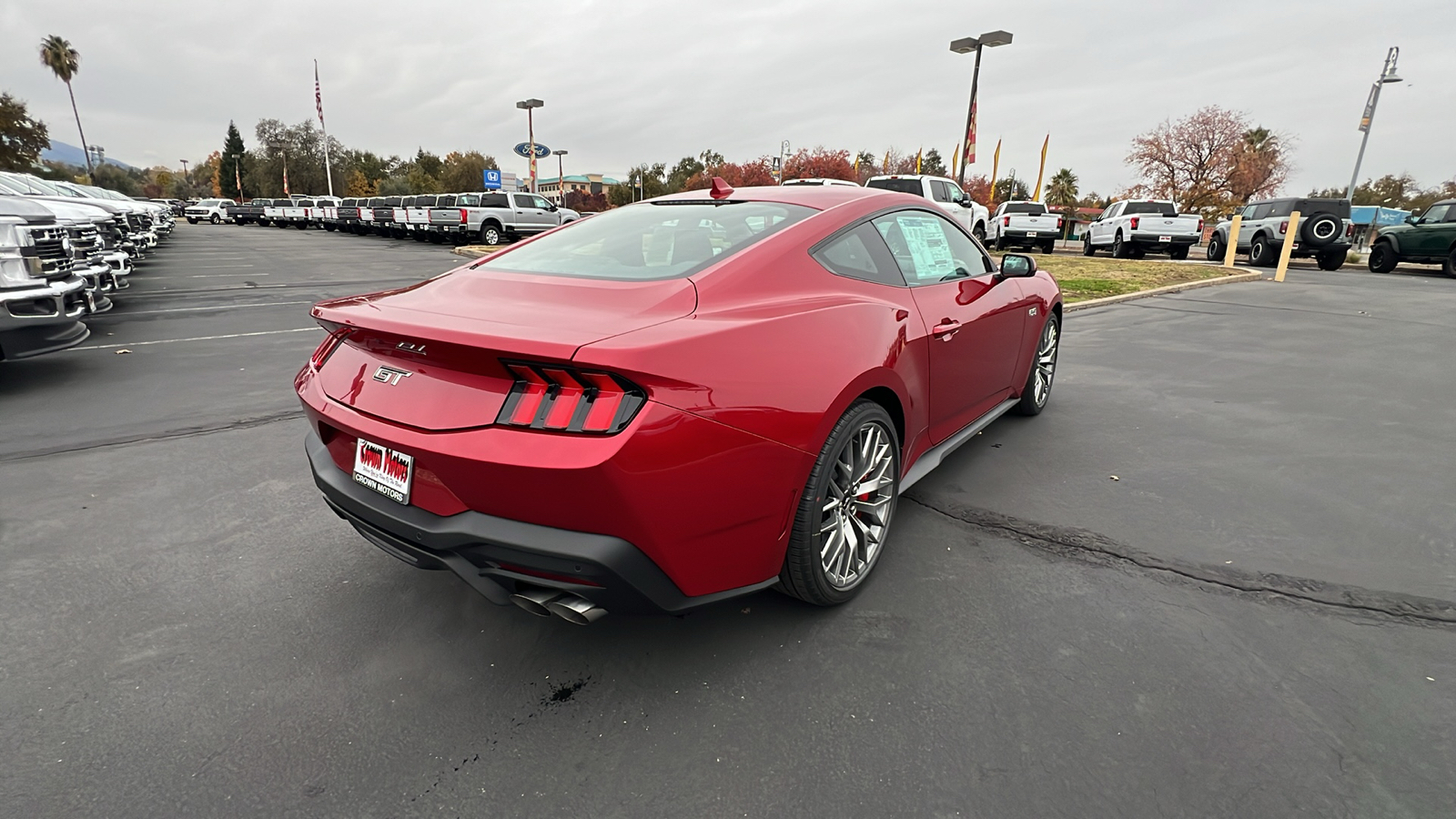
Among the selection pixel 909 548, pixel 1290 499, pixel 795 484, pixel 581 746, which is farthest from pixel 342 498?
pixel 1290 499

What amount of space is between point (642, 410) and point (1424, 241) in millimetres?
22676

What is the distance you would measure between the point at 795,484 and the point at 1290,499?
301 cm

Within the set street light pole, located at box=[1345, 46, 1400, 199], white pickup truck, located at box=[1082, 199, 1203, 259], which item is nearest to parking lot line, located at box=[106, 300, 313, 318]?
white pickup truck, located at box=[1082, 199, 1203, 259]

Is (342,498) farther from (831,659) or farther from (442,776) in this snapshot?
(831,659)

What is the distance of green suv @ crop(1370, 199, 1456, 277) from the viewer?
1633 cm

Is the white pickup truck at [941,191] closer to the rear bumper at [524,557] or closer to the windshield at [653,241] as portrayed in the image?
the windshield at [653,241]

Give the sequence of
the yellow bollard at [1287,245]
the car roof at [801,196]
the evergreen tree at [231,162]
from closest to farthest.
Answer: the car roof at [801,196] → the yellow bollard at [1287,245] → the evergreen tree at [231,162]

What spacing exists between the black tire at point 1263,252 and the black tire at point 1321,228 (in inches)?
30.0

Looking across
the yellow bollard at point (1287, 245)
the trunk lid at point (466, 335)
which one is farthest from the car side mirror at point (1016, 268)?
the yellow bollard at point (1287, 245)

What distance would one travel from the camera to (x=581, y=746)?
1992 millimetres

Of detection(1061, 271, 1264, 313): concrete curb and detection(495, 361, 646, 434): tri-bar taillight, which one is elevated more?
detection(495, 361, 646, 434): tri-bar taillight

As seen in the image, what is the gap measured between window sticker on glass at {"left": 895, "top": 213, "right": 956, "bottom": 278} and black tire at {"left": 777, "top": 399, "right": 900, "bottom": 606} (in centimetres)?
98

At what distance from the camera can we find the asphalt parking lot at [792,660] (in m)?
1.86

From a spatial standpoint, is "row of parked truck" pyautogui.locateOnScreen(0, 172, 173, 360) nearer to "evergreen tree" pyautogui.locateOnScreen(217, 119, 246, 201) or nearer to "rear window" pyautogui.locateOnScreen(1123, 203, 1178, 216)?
"rear window" pyautogui.locateOnScreen(1123, 203, 1178, 216)
